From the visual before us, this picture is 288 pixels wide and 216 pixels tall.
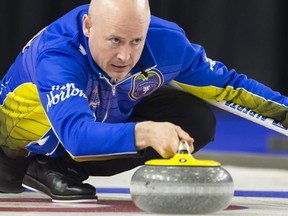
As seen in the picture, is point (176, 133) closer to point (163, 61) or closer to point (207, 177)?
point (207, 177)

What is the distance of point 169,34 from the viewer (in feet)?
8.96

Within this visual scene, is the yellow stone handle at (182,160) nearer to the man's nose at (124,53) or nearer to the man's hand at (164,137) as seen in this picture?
the man's hand at (164,137)

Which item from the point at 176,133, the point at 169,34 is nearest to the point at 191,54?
the point at 169,34

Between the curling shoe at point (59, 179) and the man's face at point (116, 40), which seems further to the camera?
the curling shoe at point (59, 179)

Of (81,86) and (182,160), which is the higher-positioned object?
(81,86)

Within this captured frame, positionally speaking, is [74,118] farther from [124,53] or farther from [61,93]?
[124,53]

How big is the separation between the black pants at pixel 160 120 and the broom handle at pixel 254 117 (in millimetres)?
82

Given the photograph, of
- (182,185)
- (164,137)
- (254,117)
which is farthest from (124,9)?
(254,117)

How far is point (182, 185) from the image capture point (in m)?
1.93

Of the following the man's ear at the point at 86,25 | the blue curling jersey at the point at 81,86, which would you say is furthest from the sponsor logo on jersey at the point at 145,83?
the man's ear at the point at 86,25

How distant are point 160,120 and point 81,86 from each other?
25.6 inches

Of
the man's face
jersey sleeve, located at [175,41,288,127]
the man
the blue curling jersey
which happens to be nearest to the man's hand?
the man

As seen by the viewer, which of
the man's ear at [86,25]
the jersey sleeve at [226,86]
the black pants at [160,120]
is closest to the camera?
the man's ear at [86,25]

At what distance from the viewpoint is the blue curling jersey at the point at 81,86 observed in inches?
89.9
